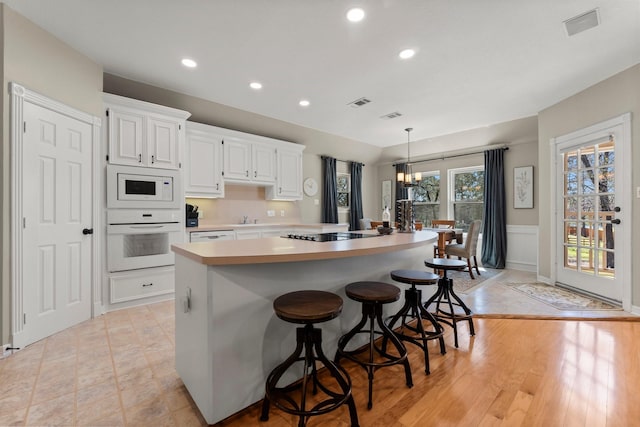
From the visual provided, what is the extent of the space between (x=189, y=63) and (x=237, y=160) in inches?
65.2

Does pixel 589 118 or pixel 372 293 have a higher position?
pixel 589 118

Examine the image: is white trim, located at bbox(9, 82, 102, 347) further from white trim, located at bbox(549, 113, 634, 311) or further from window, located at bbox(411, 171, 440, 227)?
window, located at bbox(411, 171, 440, 227)

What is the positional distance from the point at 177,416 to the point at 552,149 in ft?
17.1

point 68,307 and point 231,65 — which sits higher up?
point 231,65

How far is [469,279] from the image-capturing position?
4406 millimetres

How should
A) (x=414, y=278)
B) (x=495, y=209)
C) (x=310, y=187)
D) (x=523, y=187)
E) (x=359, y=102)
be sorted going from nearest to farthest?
1. (x=414, y=278)
2. (x=359, y=102)
3. (x=523, y=187)
4. (x=495, y=209)
5. (x=310, y=187)

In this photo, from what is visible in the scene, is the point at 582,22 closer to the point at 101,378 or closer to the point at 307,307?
the point at 307,307

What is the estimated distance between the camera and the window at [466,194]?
18.9ft

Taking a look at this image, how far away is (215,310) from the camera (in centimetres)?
142

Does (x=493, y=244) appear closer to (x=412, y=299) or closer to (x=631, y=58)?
(x=631, y=58)

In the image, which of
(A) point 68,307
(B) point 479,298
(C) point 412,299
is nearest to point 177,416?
(C) point 412,299

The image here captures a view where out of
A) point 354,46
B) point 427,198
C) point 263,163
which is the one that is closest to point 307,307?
point 354,46

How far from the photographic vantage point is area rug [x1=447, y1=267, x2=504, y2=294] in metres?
3.87

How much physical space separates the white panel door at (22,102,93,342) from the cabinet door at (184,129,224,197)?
1.18 m
